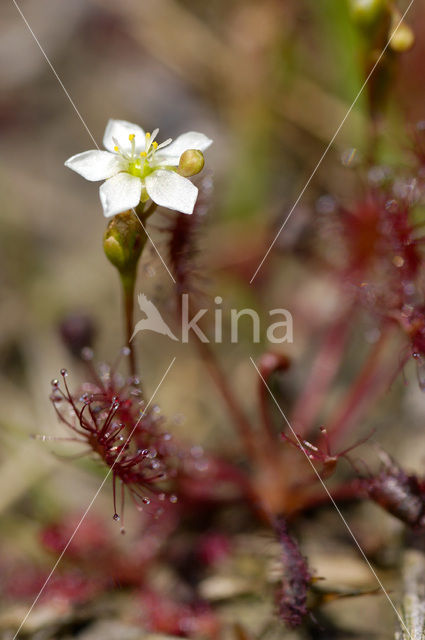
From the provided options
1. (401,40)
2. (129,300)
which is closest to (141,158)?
(129,300)

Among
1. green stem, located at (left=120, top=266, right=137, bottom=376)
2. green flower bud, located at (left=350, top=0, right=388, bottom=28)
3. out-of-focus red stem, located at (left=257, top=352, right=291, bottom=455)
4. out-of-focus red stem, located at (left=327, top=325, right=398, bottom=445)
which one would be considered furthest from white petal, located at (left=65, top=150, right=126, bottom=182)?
out-of-focus red stem, located at (left=327, top=325, right=398, bottom=445)

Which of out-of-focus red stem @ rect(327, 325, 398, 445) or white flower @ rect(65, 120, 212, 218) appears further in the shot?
out-of-focus red stem @ rect(327, 325, 398, 445)

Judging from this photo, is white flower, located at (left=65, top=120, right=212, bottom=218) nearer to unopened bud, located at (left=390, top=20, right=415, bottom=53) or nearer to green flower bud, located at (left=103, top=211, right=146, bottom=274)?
green flower bud, located at (left=103, top=211, right=146, bottom=274)

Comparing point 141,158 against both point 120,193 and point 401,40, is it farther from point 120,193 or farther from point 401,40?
point 401,40

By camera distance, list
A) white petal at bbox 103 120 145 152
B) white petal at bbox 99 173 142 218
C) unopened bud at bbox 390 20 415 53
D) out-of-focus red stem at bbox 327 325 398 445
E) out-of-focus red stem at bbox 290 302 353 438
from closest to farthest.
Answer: white petal at bbox 99 173 142 218 < white petal at bbox 103 120 145 152 < unopened bud at bbox 390 20 415 53 < out-of-focus red stem at bbox 327 325 398 445 < out-of-focus red stem at bbox 290 302 353 438

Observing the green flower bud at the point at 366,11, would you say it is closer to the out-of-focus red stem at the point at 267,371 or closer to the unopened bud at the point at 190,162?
the unopened bud at the point at 190,162

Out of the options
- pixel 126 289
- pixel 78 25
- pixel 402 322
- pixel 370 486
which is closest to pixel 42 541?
pixel 126 289

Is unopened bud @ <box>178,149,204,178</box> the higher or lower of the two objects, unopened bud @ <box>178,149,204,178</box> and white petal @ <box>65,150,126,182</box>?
the higher

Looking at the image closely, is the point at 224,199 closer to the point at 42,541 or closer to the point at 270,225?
the point at 270,225
